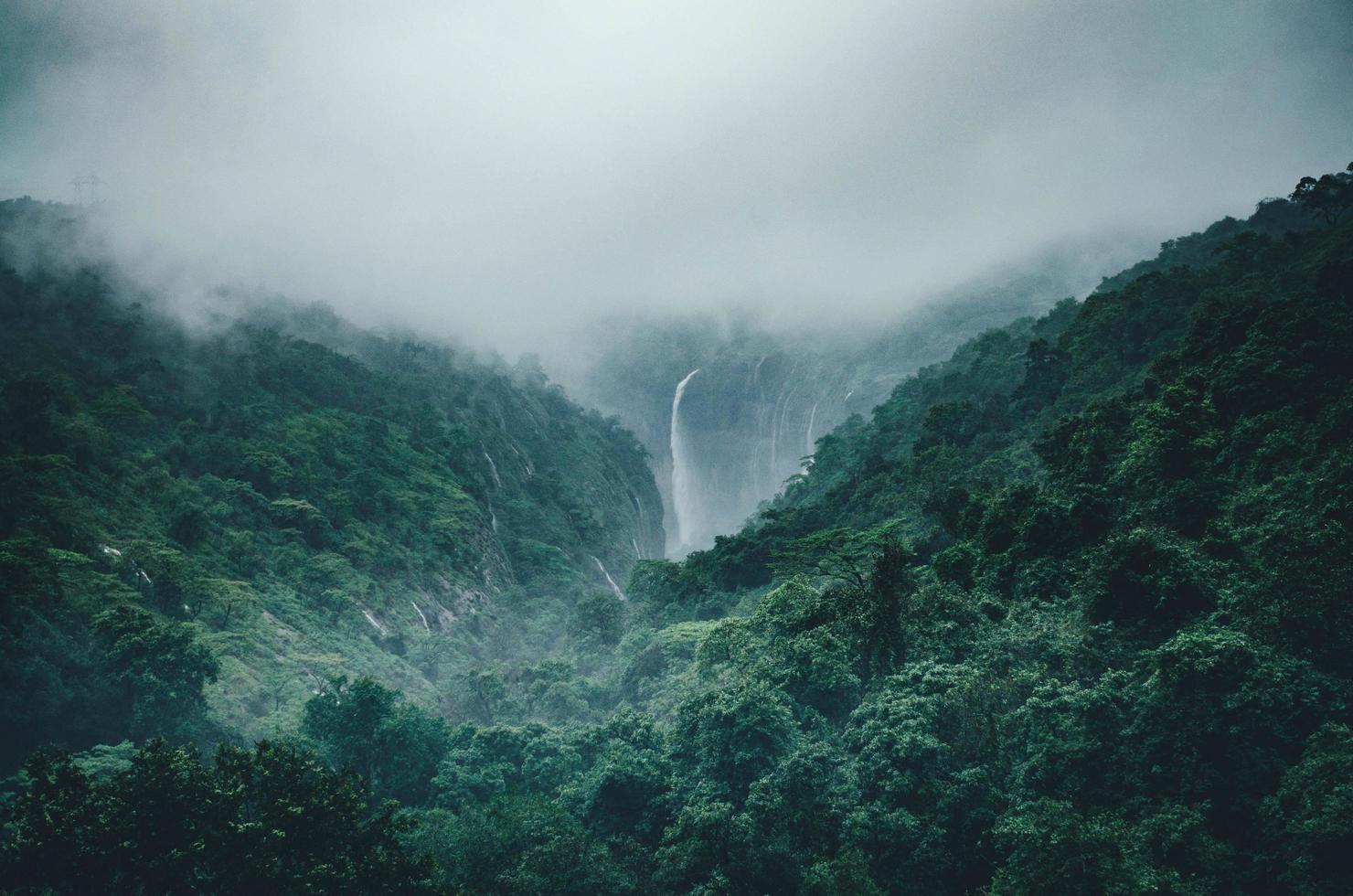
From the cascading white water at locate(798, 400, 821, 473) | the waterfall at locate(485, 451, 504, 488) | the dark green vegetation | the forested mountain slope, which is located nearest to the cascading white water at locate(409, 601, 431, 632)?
the forested mountain slope

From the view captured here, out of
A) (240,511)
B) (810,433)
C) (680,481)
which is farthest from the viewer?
(680,481)

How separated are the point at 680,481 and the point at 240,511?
286 feet

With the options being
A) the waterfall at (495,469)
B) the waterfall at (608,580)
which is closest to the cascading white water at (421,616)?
the waterfall at (608,580)

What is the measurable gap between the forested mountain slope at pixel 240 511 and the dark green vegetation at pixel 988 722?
178 centimetres

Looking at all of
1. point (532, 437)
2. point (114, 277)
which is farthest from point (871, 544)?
point (114, 277)

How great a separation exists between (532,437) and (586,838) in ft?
242

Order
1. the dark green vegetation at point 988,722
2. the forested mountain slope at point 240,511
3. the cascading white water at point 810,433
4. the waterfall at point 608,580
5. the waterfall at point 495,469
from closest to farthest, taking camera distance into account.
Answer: the dark green vegetation at point 988,722 → the forested mountain slope at point 240,511 → the waterfall at point 608,580 → the waterfall at point 495,469 → the cascading white water at point 810,433

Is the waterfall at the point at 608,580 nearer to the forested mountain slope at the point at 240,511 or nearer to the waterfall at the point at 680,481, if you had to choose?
the forested mountain slope at the point at 240,511

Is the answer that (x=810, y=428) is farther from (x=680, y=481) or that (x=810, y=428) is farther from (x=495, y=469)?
(x=495, y=469)

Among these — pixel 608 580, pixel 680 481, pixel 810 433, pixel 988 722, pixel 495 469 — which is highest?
pixel 680 481

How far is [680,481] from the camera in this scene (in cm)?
13162

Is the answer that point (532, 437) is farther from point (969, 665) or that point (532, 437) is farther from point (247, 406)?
point (969, 665)

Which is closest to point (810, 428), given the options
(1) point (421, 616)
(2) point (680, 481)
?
(2) point (680, 481)

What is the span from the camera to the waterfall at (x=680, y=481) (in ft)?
412
